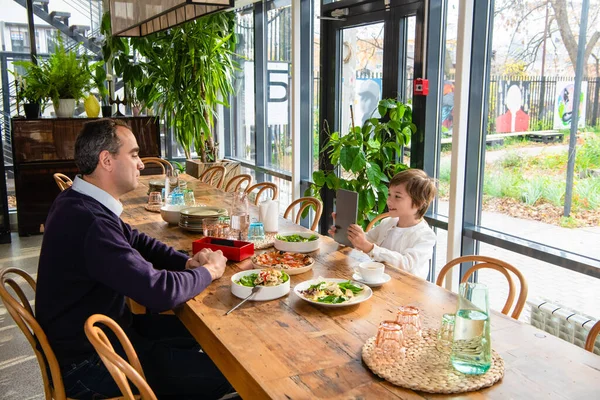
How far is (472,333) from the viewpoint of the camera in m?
1.58

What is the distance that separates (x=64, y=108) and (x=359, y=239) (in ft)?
16.4

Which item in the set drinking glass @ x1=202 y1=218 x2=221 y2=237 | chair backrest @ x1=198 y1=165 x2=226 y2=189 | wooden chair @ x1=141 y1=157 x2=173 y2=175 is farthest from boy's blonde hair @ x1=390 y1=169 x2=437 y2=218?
wooden chair @ x1=141 y1=157 x2=173 y2=175

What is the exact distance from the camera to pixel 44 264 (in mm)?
2102

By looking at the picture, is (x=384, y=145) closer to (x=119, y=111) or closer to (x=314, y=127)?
(x=314, y=127)

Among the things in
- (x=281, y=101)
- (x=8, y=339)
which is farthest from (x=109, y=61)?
(x=8, y=339)

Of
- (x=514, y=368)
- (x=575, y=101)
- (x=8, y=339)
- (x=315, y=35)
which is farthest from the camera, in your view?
(x=315, y=35)

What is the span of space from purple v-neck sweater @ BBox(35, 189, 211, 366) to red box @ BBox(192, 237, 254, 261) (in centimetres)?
45

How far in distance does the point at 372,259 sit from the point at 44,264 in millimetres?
1345

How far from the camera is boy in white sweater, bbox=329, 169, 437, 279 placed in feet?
8.71

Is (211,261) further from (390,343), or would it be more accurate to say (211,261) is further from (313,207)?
(313,207)

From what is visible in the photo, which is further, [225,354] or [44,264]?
[44,264]

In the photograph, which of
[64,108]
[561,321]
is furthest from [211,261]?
[64,108]

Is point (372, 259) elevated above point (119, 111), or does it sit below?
below

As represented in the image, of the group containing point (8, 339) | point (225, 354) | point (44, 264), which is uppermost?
point (44, 264)
